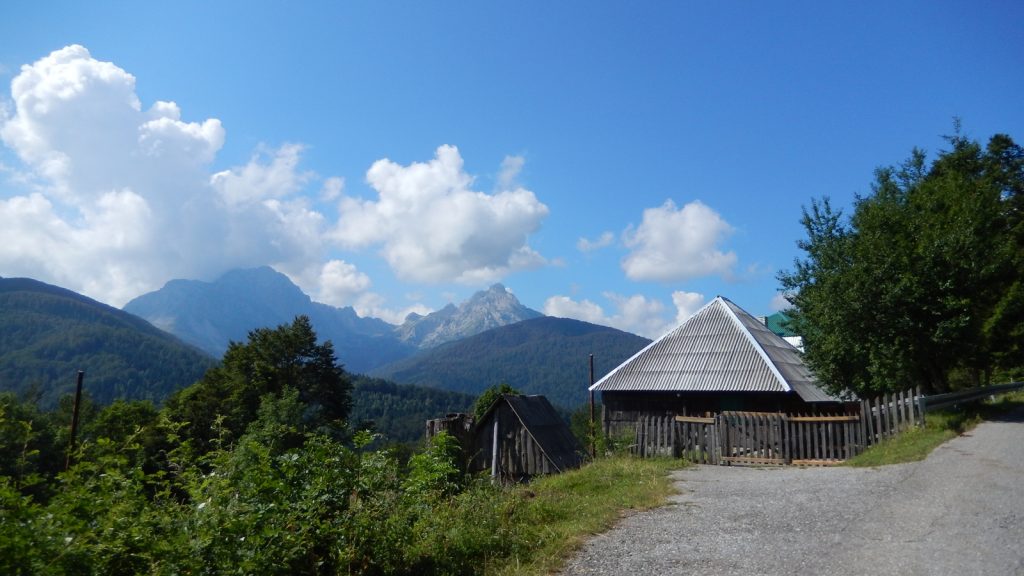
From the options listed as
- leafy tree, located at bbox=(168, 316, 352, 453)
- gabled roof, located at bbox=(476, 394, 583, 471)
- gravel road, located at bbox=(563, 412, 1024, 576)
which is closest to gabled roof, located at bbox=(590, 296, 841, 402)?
gabled roof, located at bbox=(476, 394, 583, 471)

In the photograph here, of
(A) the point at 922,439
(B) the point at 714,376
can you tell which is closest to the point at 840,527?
(A) the point at 922,439

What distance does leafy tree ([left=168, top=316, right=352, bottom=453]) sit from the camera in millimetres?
40094

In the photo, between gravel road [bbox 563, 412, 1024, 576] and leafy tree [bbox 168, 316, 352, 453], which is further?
leafy tree [bbox 168, 316, 352, 453]

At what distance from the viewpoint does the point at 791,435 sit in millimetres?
14695

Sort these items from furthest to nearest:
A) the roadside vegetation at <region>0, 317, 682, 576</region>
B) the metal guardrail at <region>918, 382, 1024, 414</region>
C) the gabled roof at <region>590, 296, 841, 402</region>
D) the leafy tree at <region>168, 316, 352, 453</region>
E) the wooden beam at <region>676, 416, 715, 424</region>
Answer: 1. the leafy tree at <region>168, 316, 352, 453</region>
2. the gabled roof at <region>590, 296, 841, 402</region>
3. the wooden beam at <region>676, 416, 715, 424</region>
4. the metal guardrail at <region>918, 382, 1024, 414</region>
5. the roadside vegetation at <region>0, 317, 682, 576</region>

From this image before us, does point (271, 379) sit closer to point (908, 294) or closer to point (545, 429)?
point (545, 429)

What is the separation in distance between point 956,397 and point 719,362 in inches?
275

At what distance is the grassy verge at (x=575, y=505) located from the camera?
6172 millimetres

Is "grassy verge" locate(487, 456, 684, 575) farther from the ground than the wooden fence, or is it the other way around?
the wooden fence

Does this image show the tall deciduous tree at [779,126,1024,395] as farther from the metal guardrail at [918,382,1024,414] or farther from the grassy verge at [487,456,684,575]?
the grassy verge at [487,456,684,575]

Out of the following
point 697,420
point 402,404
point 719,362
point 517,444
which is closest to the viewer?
point 697,420

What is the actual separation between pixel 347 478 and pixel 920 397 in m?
13.9

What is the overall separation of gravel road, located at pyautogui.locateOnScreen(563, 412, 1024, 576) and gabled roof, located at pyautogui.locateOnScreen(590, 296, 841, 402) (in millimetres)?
9565

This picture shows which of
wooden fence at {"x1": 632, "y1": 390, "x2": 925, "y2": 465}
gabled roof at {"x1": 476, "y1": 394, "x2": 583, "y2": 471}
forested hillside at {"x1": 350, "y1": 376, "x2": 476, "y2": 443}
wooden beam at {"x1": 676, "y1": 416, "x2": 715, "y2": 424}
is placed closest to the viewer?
wooden fence at {"x1": 632, "y1": 390, "x2": 925, "y2": 465}
